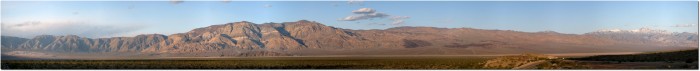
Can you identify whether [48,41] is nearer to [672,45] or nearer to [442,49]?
[442,49]

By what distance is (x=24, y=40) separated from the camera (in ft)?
261

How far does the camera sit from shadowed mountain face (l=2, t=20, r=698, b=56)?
6894 centimetres

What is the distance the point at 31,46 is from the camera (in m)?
80.8

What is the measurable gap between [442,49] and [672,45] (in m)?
21.2

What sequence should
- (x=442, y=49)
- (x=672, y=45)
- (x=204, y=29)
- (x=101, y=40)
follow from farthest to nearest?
1. (x=204, y=29)
2. (x=101, y=40)
3. (x=442, y=49)
4. (x=672, y=45)

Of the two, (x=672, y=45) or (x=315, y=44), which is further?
(x=315, y=44)

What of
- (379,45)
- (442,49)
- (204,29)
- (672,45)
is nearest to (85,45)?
(204,29)

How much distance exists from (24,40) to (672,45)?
61301 millimetres

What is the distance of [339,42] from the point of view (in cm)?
8306

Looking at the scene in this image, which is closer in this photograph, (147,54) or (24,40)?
(24,40)

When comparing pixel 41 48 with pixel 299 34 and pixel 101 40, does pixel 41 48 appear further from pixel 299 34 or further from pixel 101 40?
pixel 299 34

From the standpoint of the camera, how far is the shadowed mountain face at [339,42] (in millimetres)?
68938

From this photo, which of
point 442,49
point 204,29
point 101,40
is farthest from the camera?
point 204,29

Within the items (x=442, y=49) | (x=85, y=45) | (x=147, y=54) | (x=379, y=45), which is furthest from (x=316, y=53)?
(x=85, y=45)
